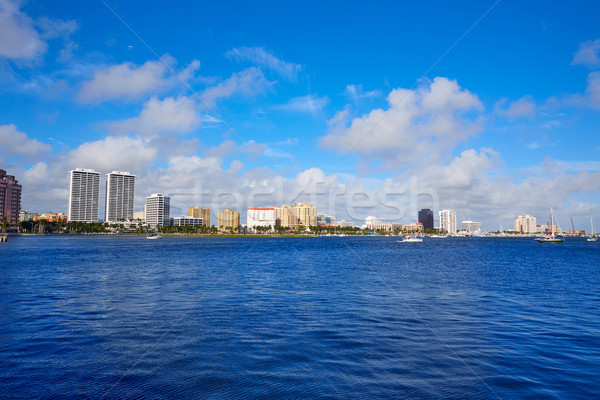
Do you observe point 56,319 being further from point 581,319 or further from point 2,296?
point 581,319

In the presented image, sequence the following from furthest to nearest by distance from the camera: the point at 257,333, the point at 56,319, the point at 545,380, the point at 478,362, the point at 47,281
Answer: the point at 47,281 → the point at 56,319 → the point at 257,333 → the point at 478,362 → the point at 545,380

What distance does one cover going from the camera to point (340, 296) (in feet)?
85.0

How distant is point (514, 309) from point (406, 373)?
13.7m

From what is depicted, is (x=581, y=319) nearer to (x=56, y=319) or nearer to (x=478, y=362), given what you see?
(x=478, y=362)

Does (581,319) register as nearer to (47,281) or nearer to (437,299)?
(437,299)

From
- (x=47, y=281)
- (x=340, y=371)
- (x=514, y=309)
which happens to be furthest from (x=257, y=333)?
(x=47, y=281)

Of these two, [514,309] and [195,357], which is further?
[514,309]

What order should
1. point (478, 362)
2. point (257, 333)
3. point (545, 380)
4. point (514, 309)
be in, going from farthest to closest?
1. point (514, 309)
2. point (257, 333)
3. point (478, 362)
4. point (545, 380)

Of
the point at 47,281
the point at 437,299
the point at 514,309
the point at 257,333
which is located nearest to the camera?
the point at 257,333

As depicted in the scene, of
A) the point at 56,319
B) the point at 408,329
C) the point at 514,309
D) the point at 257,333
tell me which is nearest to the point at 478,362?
the point at 408,329

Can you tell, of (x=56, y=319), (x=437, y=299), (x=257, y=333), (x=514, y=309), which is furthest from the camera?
(x=437, y=299)

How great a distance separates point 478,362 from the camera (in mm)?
13094

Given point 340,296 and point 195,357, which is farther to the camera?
point 340,296

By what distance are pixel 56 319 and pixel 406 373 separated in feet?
56.0
